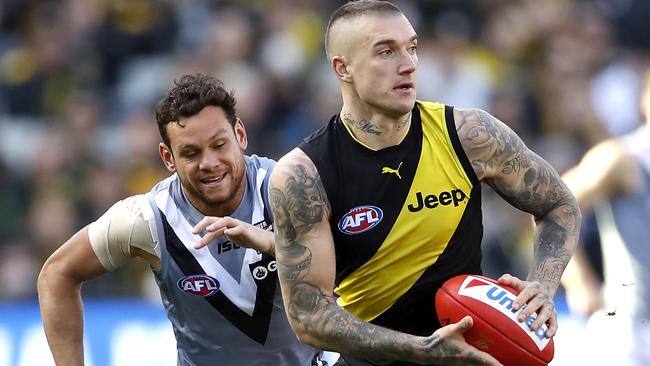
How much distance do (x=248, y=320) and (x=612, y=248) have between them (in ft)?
7.69

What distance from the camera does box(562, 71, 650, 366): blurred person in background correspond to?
7059mm

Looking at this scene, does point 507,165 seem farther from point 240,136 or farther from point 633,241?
point 633,241

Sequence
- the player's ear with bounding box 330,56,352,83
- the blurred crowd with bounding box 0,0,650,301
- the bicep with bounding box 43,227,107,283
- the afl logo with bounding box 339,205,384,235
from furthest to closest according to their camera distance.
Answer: the blurred crowd with bounding box 0,0,650,301 < the bicep with bounding box 43,227,107,283 < the player's ear with bounding box 330,56,352,83 < the afl logo with bounding box 339,205,384,235

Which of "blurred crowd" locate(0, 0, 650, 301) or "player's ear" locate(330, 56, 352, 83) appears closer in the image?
"player's ear" locate(330, 56, 352, 83)

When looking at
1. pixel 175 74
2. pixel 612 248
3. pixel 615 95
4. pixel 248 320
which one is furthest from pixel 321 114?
pixel 248 320

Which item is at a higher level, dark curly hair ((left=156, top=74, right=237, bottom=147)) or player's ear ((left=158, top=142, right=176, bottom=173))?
dark curly hair ((left=156, top=74, right=237, bottom=147))

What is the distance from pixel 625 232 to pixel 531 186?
186 centimetres

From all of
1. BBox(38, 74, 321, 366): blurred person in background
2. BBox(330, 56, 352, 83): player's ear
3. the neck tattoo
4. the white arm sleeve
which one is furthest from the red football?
the white arm sleeve

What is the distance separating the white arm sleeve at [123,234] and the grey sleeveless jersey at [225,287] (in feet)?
0.14

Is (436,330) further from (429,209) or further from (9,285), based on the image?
(9,285)

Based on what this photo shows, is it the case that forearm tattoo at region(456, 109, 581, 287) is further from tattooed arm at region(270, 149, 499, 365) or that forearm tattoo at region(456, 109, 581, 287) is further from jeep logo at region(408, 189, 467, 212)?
tattooed arm at region(270, 149, 499, 365)

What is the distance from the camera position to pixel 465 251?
542cm

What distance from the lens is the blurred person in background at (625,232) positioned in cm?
706

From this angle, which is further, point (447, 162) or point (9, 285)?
point (9, 285)
